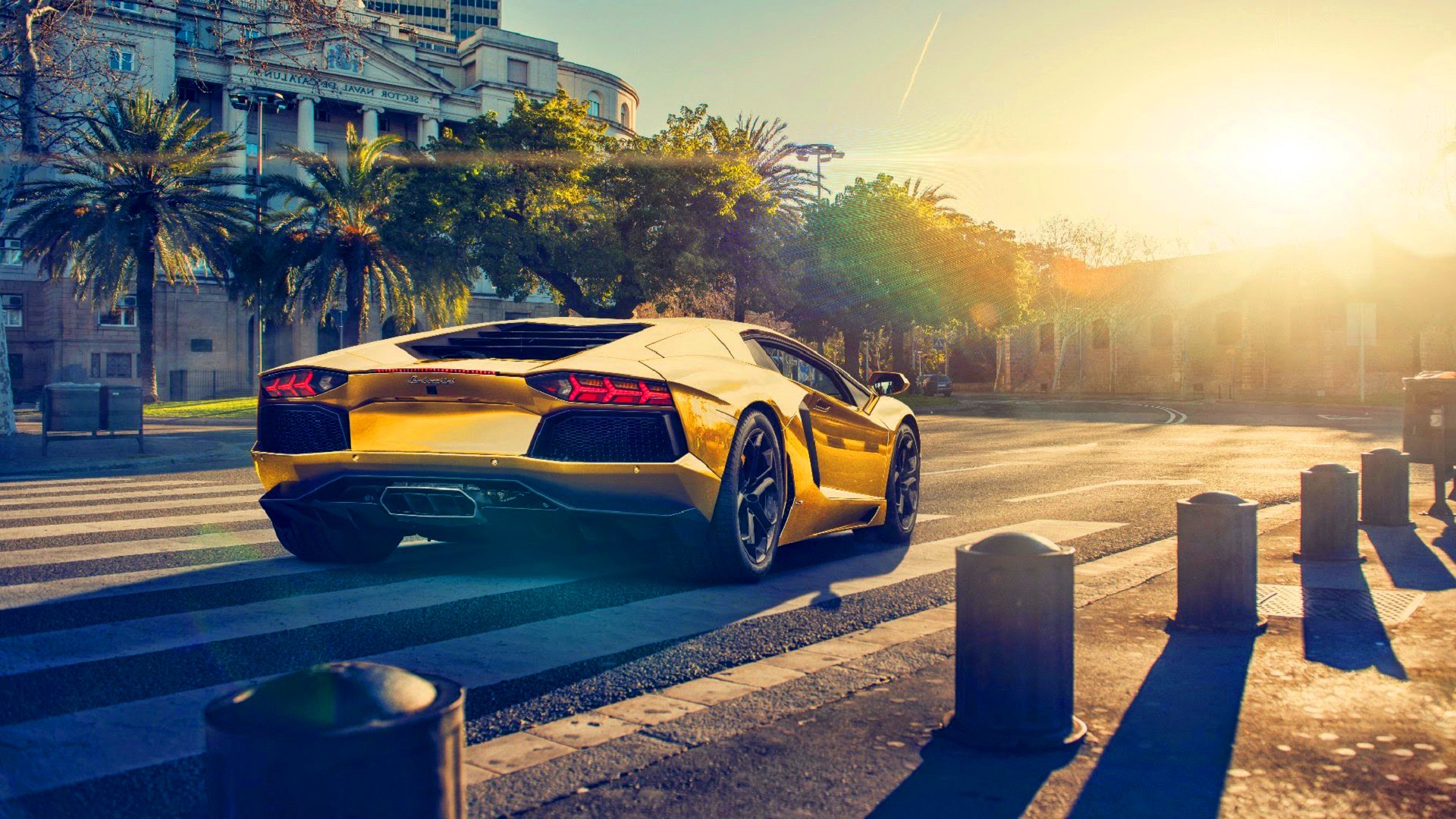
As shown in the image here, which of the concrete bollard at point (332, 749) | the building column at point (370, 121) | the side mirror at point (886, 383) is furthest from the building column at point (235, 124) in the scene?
the concrete bollard at point (332, 749)

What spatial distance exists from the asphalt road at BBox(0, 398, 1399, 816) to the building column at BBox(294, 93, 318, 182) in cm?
5303

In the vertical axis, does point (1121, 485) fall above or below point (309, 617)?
below

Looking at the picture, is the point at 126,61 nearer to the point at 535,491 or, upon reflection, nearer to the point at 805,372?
the point at 805,372

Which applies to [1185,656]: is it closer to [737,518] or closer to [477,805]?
A: [737,518]

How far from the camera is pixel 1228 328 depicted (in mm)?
68750

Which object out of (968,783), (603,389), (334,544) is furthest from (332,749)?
(334,544)

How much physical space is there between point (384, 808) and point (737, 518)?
3744 mm

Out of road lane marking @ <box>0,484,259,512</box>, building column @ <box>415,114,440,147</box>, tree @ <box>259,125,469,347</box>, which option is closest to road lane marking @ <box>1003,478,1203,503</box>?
road lane marking @ <box>0,484,259,512</box>

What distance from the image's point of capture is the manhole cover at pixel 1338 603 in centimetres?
543

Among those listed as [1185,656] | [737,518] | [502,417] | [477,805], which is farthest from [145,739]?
[1185,656]

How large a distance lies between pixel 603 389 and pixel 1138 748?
2.63 meters

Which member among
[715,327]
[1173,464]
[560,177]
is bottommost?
[1173,464]

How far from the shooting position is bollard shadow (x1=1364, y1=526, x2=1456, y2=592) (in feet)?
20.9

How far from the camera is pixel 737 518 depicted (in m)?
5.52
